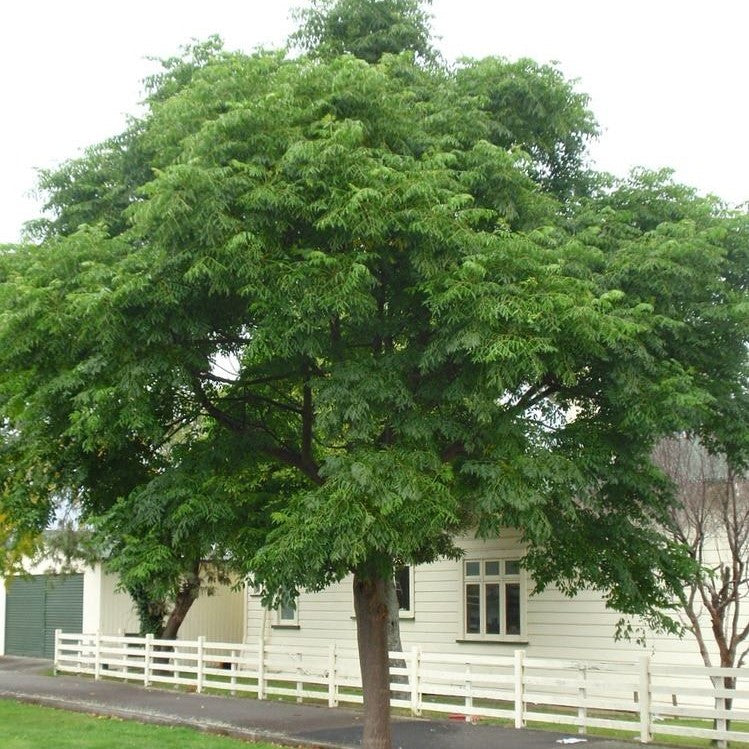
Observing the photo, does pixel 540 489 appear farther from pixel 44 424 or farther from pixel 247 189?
pixel 44 424

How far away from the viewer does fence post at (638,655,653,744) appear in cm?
1362

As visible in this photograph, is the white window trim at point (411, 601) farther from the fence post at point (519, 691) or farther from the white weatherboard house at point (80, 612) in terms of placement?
the white weatherboard house at point (80, 612)

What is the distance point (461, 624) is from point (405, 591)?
189 centimetres

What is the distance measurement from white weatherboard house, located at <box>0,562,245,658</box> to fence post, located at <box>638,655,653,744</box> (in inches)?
622

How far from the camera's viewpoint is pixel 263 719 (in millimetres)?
16297

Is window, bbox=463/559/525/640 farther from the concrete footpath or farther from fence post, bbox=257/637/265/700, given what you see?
the concrete footpath

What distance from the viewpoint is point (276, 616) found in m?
25.5

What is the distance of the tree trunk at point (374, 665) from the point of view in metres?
11.7

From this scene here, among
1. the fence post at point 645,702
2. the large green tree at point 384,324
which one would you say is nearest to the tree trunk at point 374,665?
the large green tree at point 384,324

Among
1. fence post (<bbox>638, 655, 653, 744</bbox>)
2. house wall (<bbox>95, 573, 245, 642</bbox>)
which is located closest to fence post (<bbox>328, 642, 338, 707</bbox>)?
fence post (<bbox>638, 655, 653, 744</bbox>)

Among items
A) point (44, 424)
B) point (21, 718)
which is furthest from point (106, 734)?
point (44, 424)

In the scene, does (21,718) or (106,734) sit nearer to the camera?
(106,734)

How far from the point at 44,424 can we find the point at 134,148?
3552mm

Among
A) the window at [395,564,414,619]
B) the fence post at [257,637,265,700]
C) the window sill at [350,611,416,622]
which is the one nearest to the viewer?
the fence post at [257,637,265,700]
